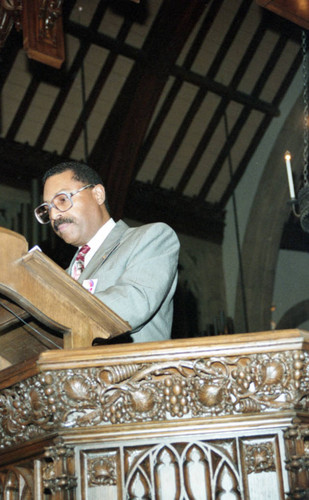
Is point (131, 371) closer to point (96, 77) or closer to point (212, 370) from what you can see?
point (212, 370)

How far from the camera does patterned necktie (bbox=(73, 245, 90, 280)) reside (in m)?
2.61

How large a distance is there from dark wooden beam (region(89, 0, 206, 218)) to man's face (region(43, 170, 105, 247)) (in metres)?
6.35

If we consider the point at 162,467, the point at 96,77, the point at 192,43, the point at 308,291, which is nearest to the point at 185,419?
the point at 162,467

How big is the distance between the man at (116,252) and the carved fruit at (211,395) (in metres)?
0.45

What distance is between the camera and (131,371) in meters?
1.61

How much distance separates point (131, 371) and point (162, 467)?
7.3 inches

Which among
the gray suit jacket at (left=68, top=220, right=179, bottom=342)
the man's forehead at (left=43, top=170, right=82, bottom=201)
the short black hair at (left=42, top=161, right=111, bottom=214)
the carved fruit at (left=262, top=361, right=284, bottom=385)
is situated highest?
the short black hair at (left=42, top=161, right=111, bottom=214)

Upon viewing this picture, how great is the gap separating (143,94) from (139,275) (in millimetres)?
7362

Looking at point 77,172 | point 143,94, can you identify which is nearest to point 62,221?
point 77,172

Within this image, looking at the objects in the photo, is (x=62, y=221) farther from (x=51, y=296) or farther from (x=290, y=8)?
(x=290, y=8)

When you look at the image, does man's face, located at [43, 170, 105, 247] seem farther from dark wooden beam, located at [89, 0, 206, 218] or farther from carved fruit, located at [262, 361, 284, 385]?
dark wooden beam, located at [89, 0, 206, 218]

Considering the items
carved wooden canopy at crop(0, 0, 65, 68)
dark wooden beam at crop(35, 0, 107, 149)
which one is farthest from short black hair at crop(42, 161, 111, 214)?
dark wooden beam at crop(35, 0, 107, 149)

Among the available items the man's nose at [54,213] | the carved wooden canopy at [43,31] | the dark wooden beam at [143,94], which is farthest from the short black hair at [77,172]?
the dark wooden beam at [143,94]

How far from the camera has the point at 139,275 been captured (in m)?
2.14
